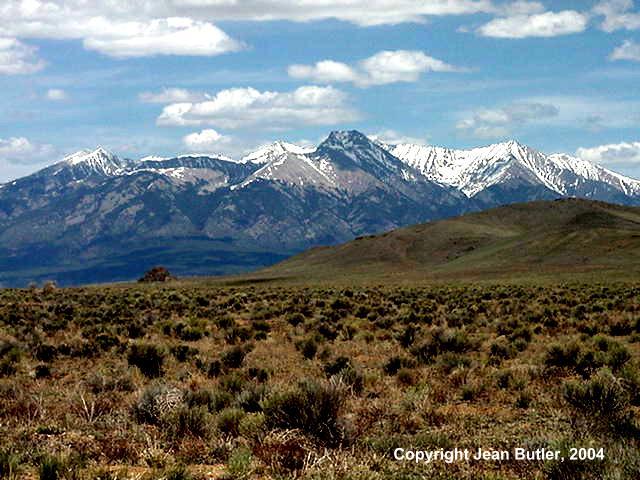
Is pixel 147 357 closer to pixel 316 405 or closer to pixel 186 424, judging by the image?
pixel 186 424

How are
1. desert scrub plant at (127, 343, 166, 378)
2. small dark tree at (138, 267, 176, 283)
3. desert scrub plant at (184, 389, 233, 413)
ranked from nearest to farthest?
desert scrub plant at (184, 389, 233, 413) → desert scrub plant at (127, 343, 166, 378) → small dark tree at (138, 267, 176, 283)

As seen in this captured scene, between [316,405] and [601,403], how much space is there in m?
5.20

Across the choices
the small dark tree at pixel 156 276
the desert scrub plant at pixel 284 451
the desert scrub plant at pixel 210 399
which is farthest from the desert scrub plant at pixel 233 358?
the small dark tree at pixel 156 276

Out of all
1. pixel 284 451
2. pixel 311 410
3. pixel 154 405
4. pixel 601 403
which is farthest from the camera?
pixel 154 405

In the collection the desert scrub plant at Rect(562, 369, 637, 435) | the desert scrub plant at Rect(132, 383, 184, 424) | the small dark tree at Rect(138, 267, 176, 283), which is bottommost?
the small dark tree at Rect(138, 267, 176, 283)

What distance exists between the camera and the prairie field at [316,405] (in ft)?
30.4

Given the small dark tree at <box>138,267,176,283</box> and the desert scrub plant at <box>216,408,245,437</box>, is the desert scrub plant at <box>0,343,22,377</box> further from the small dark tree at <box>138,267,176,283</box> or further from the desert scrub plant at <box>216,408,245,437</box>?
the small dark tree at <box>138,267,176,283</box>

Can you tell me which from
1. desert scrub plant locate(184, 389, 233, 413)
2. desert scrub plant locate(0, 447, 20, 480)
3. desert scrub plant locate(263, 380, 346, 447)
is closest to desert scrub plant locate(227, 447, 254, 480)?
desert scrub plant locate(263, 380, 346, 447)

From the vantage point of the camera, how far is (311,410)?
37.1 ft

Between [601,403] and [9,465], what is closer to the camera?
[9,465]

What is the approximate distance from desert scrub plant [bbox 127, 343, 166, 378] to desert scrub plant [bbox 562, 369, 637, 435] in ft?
38.5

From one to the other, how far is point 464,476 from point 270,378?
30.4ft

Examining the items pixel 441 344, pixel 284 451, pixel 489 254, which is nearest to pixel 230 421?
pixel 284 451

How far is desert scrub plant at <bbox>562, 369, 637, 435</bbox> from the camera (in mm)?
11008
